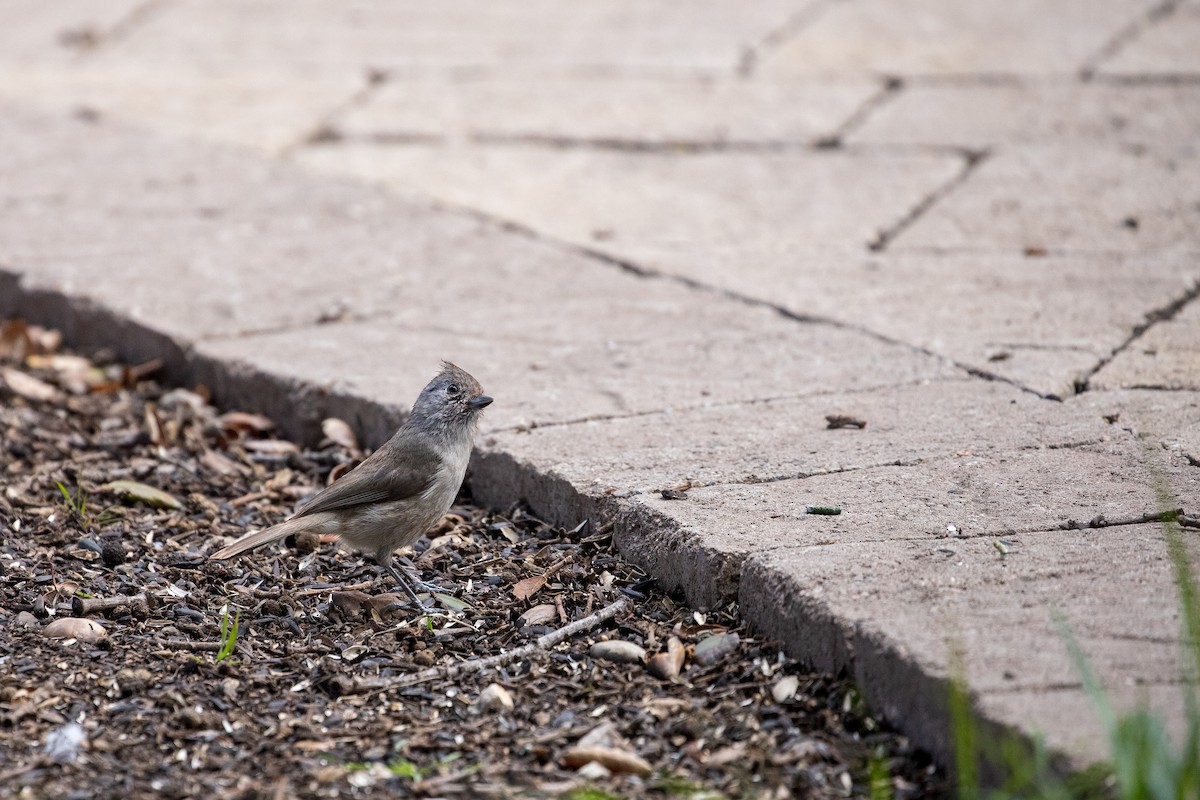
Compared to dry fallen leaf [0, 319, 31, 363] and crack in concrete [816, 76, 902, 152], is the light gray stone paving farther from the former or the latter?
dry fallen leaf [0, 319, 31, 363]

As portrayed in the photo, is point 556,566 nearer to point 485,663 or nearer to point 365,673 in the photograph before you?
point 485,663

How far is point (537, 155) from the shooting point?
646 cm

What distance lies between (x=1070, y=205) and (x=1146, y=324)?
1.20 metres

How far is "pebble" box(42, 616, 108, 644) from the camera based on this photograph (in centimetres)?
312

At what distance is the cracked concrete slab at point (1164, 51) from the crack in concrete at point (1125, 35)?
0.08 feet

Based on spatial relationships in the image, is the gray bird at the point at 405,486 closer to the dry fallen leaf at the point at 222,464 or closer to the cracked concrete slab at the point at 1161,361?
the dry fallen leaf at the point at 222,464

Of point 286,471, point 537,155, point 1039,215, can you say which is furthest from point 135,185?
point 1039,215

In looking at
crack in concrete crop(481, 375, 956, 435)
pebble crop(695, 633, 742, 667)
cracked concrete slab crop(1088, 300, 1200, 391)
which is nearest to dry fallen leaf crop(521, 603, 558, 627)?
pebble crop(695, 633, 742, 667)

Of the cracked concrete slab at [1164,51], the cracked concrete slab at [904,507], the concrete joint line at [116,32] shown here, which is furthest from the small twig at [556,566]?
the concrete joint line at [116,32]

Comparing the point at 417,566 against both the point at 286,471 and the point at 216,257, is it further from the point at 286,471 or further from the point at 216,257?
the point at 216,257

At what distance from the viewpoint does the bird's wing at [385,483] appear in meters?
3.51

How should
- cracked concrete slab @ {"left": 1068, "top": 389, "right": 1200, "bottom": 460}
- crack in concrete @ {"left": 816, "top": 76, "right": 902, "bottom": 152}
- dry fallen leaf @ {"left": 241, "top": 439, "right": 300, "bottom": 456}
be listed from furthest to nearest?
crack in concrete @ {"left": 816, "top": 76, "right": 902, "bottom": 152}, dry fallen leaf @ {"left": 241, "top": 439, "right": 300, "bottom": 456}, cracked concrete slab @ {"left": 1068, "top": 389, "right": 1200, "bottom": 460}

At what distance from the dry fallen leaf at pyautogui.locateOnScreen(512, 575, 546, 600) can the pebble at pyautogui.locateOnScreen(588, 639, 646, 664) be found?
309 mm

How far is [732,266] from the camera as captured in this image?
17.1 feet
